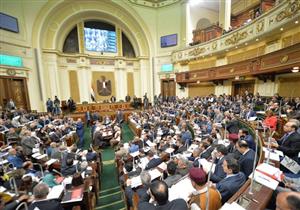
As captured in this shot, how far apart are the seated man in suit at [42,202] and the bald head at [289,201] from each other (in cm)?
259

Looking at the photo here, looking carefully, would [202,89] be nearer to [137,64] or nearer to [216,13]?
[137,64]

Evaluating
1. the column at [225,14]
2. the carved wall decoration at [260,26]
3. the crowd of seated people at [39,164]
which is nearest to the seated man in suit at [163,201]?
the crowd of seated people at [39,164]

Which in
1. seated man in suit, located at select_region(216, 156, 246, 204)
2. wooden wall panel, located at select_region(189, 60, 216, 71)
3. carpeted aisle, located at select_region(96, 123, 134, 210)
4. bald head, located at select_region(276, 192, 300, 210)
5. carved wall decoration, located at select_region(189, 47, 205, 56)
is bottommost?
carpeted aisle, located at select_region(96, 123, 134, 210)

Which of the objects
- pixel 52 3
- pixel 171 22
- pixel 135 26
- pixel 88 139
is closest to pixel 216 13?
pixel 171 22

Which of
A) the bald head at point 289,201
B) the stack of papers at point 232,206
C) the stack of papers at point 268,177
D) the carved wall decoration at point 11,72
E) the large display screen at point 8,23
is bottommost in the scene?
the stack of papers at point 232,206

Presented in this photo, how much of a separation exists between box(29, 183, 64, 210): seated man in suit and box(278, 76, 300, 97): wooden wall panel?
10001 mm

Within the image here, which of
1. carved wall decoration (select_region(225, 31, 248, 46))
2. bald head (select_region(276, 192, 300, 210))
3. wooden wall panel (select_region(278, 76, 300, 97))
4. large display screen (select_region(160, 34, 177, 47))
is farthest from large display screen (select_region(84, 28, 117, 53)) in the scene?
bald head (select_region(276, 192, 300, 210))

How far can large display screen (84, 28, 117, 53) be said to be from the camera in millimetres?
15867

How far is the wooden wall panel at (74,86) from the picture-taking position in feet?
50.7

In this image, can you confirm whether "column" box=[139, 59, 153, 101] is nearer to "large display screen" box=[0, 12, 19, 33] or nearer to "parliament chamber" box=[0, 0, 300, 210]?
"parliament chamber" box=[0, 0, 300, 210]

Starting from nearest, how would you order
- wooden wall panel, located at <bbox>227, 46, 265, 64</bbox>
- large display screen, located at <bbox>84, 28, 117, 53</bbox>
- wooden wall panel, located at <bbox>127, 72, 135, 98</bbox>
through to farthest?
wooden wall panel, located at <bbox>227, 46, 265, 64</bbox> → large display screen, located at <bbox>84, 28, 117, 53</bbox> → wooden wall panel, located at <bbox>127, 72, 135, 98</bbox>

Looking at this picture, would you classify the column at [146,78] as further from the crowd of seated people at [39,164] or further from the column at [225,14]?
the crowd of seated people at [39,164]

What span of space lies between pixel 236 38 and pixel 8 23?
15.2 m

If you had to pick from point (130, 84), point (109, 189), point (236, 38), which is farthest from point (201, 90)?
point (109, 189)
